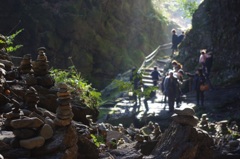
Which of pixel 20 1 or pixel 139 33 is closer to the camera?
pixel 20 1

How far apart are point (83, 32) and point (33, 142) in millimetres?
25827

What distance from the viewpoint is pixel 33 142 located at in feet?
13.6

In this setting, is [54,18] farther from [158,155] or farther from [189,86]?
[158,155]

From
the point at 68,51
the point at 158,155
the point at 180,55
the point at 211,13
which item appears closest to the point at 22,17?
the point at 68,51

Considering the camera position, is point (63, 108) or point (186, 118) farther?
point (186, 118)

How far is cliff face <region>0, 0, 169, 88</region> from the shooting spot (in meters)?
27.0

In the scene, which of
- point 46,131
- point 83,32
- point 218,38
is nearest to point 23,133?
point 46,131

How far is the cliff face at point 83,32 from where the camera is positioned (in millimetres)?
26953

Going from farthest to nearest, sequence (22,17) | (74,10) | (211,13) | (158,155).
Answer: (74,10) → (22,17) → (211,13) → (158,155)

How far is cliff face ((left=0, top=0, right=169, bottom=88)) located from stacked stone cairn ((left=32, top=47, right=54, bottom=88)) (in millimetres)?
17857

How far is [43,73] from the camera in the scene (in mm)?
6301

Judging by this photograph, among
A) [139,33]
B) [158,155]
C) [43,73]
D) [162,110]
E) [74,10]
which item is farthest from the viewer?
[139,33]

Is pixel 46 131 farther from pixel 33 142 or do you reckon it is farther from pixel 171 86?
pixel 171 86

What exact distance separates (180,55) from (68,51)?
29.8 feet
